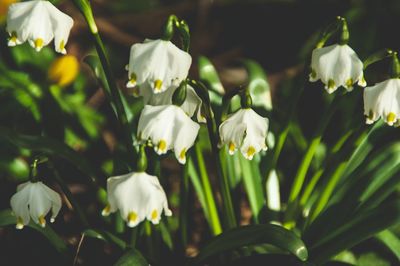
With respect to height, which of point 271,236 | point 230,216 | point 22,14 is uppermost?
point 22,14

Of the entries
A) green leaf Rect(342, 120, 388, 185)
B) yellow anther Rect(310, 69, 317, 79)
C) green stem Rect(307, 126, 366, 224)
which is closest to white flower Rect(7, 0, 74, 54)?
yellow anther Rect(310, 69, 317, 79)

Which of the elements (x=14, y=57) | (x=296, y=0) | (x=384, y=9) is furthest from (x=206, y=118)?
(x=296, y=0)

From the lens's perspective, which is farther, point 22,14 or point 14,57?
point 14,57

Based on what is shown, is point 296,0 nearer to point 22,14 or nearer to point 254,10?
point 254,10

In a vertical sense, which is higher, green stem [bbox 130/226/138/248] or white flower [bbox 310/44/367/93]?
white flower [bbox 310/44/367/93]

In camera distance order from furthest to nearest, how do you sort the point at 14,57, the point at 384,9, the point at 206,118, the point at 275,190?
1. the point at 384,9
2. the point at 14,57
3. the point at 275,190
4. the point at 206,118

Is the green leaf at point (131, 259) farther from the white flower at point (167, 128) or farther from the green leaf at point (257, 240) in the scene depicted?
the white flower at point (167, 128)

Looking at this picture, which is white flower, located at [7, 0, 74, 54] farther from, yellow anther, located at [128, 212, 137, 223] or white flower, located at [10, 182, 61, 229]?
yellow anther, located at [128, 212, 137, 223]
